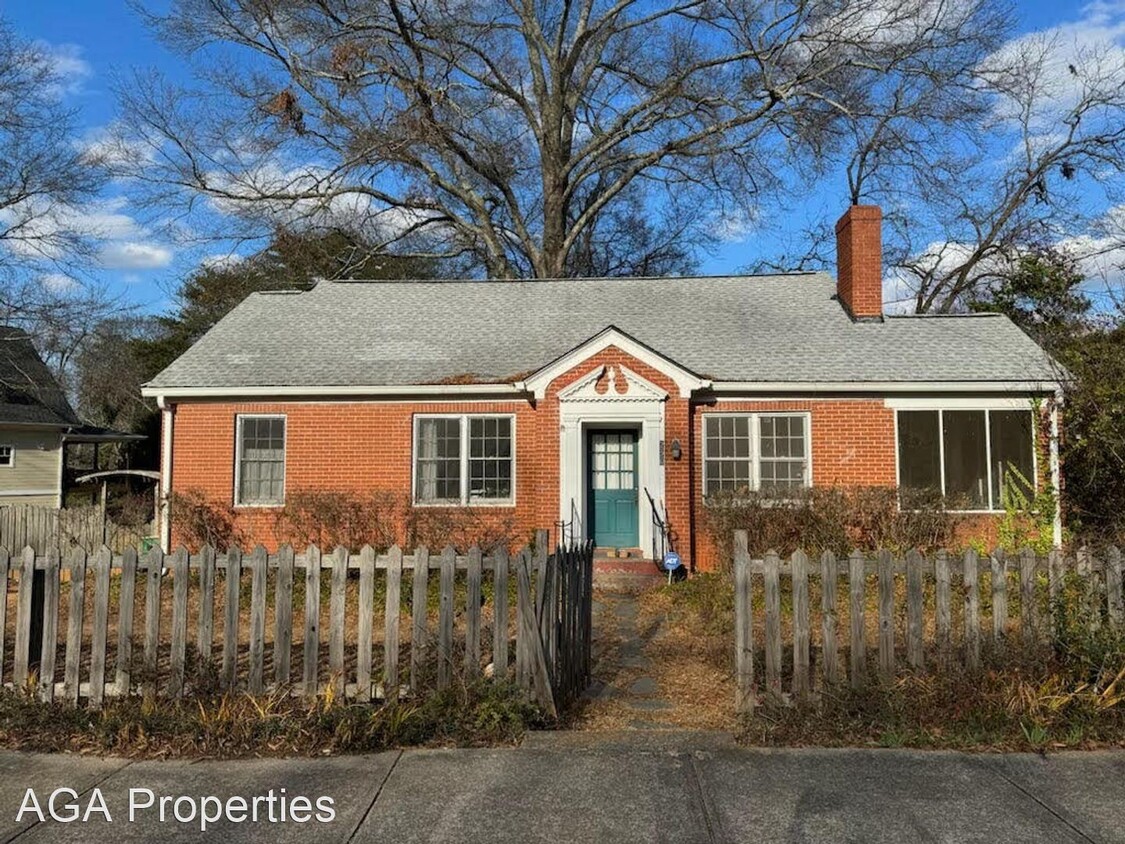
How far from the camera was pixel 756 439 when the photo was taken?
13266 millimetres

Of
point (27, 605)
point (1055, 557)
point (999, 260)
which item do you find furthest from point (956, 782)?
point (999, 260)

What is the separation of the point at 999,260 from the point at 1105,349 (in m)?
21.8

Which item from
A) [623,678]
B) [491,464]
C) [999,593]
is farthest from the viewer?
Result: [491,464]

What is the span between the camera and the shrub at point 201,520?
13375mm

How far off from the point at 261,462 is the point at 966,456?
37.5 ft

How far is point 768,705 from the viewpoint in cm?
544

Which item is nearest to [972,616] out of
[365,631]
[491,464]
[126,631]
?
[365,631]

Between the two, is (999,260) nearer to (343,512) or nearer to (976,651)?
(343,512)

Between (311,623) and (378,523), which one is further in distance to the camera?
(378,523)

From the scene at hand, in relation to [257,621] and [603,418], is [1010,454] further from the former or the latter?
[257,621]

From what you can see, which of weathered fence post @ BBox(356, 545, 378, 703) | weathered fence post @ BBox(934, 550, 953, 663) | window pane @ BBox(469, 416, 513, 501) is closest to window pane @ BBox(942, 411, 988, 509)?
window pane @ BBox(469, 416, 513, 501)

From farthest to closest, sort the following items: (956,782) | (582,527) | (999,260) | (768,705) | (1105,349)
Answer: (999,260), (582,527), (1105,349), (768,705), (956,782)

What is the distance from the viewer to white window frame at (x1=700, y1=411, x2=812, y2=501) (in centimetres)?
1316

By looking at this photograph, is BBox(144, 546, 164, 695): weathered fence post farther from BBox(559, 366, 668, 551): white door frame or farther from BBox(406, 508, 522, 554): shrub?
BBox(559, 366, 668, 551): white door frame
